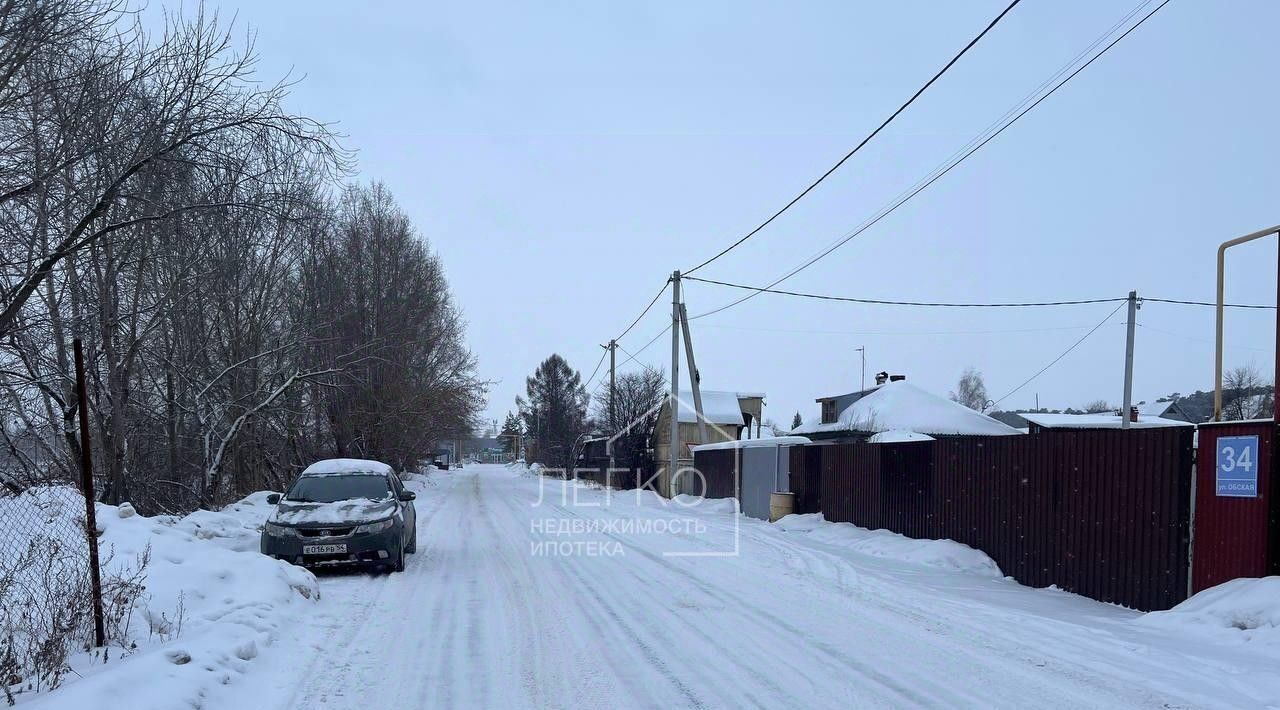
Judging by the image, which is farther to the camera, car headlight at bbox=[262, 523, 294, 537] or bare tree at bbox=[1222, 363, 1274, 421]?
bare tree at bbox=[1222, 363, 1274, 421]

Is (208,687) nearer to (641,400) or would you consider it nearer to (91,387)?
(91,387)

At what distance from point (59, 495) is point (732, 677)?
898cm

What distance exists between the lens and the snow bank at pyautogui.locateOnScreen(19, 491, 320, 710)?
5531mm

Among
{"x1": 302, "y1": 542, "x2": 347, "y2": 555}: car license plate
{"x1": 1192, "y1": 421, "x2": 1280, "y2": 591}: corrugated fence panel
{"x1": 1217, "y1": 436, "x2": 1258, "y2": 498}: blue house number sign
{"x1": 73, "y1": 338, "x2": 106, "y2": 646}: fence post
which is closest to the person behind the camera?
{"x1": 73, "y1": 338, "x2": 106, "y2": 646}: fence post

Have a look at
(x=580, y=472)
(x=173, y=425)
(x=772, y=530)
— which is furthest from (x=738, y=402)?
(x=173, y=425)

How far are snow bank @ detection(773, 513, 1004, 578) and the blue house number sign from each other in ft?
14.1

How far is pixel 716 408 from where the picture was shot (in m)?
59.8

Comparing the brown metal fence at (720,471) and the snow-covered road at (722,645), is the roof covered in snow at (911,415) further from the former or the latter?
the snow-covered road at (722,645)

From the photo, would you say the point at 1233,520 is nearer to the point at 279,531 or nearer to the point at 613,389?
the point at 279,531

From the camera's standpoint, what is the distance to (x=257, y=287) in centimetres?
2306

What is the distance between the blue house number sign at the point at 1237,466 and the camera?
27.6 ft

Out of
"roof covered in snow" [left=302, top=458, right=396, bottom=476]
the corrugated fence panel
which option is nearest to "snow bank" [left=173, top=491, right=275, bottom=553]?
"roof covered in snow" [left=302, top=458, right=396, bottom=476]

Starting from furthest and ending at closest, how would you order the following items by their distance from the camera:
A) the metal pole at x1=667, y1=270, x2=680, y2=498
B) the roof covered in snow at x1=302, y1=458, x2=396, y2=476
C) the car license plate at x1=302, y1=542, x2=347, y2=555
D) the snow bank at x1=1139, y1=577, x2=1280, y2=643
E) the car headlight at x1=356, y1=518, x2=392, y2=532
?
the metal pole at x1=667, y1=270, x2=680, y2=498, the roof covered in snow at x1=302, y1=458, x2=396, y2=476, the car headlight at x1=356, y1=518, x2=392, y2=532, the car license plate at x1=302, y1=542, x2=347, y2=555, the snow bank at x1=1139, y1=577, x2=1280, y2=643

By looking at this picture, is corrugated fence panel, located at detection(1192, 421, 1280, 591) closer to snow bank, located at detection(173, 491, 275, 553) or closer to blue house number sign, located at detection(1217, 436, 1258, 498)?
blue house number sign, located at detection(1217, 436, 1258, 498)
